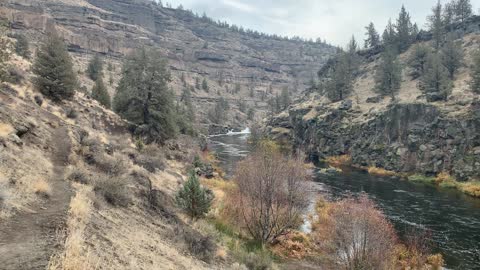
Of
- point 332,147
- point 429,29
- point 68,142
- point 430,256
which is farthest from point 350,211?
point 429,29

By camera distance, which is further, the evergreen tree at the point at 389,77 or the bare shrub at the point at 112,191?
the evergreen tree at the point at 389,77

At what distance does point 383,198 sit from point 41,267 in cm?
4899

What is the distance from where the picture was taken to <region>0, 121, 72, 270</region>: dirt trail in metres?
9.47

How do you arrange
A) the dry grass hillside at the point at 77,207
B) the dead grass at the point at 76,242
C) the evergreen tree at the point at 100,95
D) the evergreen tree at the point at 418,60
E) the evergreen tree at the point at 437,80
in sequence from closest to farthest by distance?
the dead grass at the point at 76,242 → the dry grass hillside at the point at 77,207 → the evergreen tree at the point at 100,95 → the evergreen tree at the point at 437,80 → the evergreen tree at the point at 418,60

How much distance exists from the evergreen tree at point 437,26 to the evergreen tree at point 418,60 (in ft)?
37.6

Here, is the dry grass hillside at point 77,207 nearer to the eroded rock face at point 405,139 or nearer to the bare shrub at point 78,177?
the bare shrub at point 78,177

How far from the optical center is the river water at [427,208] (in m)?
33.0

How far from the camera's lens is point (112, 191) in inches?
781

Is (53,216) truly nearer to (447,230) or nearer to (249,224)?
(249,224)

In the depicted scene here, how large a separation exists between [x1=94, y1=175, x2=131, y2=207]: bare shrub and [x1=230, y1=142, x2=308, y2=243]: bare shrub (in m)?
12.2

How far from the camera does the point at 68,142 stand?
26719mm

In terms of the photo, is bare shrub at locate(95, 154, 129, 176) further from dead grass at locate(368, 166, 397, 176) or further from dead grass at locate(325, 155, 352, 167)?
dead grass at locate(325, 155, 352, 167)

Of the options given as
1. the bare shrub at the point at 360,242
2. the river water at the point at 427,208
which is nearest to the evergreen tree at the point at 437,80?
the river water at the point at 427,208

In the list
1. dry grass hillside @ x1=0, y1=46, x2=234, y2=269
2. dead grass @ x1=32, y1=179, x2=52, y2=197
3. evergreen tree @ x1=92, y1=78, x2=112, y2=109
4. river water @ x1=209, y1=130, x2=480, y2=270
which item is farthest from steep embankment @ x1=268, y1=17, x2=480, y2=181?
dead grass @ x1=32, y1=179, x2=52, y2=197
